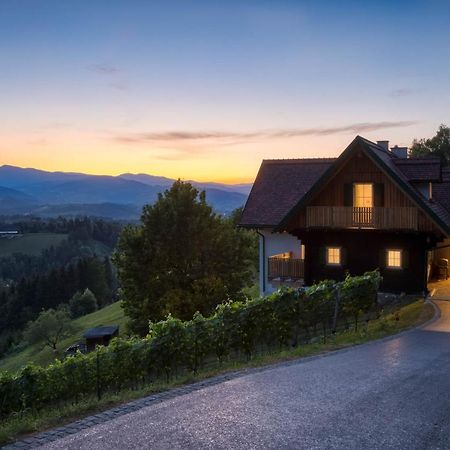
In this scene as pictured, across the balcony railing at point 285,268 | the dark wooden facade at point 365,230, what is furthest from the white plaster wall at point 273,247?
the dark wooden facade at point 365,230

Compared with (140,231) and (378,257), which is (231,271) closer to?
(140,231)

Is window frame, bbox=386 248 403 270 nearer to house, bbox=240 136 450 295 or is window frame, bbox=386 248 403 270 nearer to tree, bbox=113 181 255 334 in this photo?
house, bbox=240 136 450 295

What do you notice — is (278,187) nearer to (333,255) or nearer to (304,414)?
(333,255)

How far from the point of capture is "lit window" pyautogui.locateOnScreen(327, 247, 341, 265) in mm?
30547

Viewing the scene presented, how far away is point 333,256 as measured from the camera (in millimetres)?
30688

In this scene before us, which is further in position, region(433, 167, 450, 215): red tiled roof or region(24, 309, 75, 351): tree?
region(24, 309, 75, 351): tree

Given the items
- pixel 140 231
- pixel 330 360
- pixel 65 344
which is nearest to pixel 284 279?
pixel 140 231

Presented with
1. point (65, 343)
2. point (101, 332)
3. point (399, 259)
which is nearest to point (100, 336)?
point (101, 332)

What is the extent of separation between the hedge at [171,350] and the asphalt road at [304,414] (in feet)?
11.2

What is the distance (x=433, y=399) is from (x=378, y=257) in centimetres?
1795

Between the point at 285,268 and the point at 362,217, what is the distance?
6095mm

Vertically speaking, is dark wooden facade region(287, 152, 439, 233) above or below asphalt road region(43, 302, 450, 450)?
above

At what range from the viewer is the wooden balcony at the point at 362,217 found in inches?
1067

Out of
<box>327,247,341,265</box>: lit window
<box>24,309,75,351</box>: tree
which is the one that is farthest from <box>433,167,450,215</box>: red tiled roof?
<box>24,309,75,351</box>: tree
